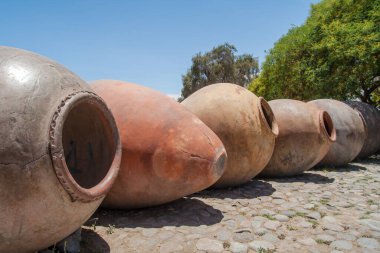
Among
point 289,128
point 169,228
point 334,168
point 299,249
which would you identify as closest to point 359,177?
point 334,168

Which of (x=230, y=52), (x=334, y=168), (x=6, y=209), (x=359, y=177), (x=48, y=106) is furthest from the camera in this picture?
(x=230, y=52)

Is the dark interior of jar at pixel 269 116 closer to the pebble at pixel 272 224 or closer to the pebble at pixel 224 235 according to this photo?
the pebble at pixel 272 224

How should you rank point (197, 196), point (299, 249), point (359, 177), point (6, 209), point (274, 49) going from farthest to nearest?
point (274, 49), point (359, 177), point (197, 196), point (299, 249), point (6, 209)

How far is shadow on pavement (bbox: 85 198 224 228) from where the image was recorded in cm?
409

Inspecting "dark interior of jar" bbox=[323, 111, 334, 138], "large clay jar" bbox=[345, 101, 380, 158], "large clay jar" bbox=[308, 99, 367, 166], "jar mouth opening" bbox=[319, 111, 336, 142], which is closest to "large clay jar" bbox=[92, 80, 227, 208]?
"jar mouth opening" bbox=[319, 111, 336, 142]

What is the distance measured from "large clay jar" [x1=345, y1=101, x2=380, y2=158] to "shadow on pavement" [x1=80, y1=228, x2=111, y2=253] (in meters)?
8.56

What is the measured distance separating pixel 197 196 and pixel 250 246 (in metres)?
1.90

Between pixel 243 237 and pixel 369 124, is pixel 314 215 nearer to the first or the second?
pixel 243 237

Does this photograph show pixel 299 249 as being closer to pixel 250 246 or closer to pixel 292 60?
pixel 250 246

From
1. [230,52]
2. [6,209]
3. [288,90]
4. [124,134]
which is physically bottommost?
[6,209]

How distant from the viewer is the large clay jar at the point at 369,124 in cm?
988

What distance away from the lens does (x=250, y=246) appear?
3494 mm

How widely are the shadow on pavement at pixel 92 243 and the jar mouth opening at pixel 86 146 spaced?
55 cm

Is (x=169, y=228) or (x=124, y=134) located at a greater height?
(x=124, y=134)
